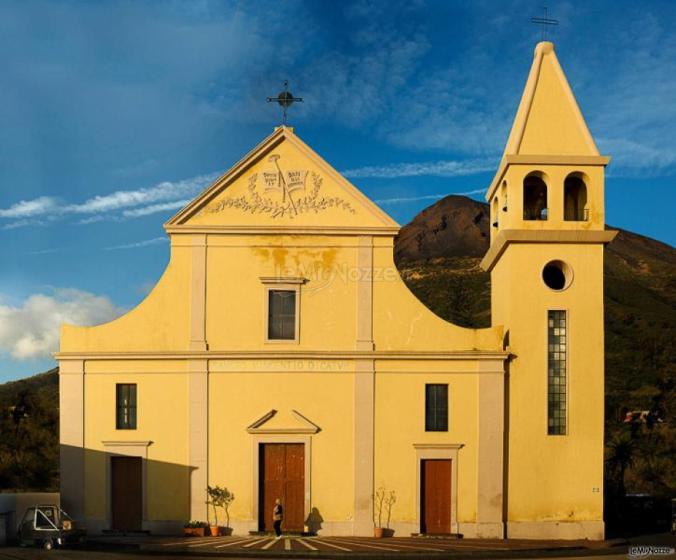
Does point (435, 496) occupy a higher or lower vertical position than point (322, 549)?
higher

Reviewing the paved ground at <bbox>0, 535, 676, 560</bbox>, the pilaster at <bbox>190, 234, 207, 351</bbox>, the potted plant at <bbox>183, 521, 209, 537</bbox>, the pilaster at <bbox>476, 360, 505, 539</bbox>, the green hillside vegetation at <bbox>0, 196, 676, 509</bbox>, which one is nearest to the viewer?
the paved ground at <bbox>0, 535, 676, 560</bbox>

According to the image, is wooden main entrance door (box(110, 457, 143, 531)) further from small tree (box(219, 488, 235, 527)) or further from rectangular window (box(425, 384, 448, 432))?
rectangular window (box(425, 384, 448, 432))

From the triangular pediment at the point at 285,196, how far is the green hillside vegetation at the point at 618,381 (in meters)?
15.0

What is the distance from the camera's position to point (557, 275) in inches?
1079

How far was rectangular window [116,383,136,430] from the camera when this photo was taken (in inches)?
1013

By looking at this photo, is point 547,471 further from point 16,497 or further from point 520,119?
point 16,497

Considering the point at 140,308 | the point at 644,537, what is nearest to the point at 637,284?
the point at 644,537

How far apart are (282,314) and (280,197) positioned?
3363 mm

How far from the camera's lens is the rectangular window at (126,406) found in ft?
84.4

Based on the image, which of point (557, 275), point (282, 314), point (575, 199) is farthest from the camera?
point (575, 199)

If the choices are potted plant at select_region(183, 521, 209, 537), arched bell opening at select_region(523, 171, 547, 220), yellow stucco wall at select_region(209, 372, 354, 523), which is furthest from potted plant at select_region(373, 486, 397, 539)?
arched bell opening at select_region(523, 171, 547, 220)

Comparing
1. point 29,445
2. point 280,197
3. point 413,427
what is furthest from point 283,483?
point 29,445

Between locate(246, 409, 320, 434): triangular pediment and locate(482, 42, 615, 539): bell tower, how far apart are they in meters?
5.63

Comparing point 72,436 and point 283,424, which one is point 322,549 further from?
point 72,436
